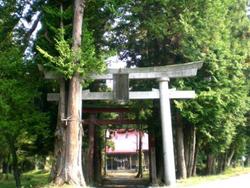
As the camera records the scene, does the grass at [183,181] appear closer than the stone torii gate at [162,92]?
Yes

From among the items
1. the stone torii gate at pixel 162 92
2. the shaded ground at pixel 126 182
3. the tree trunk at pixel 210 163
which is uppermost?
the stone torii gate at pixel 162 92

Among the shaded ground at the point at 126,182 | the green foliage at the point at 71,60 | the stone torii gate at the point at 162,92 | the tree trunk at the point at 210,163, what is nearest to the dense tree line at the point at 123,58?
the green foliage at the point at 71,60

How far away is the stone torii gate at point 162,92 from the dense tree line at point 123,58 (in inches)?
52.1

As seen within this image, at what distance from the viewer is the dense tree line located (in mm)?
17062

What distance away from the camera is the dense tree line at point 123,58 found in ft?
56.0

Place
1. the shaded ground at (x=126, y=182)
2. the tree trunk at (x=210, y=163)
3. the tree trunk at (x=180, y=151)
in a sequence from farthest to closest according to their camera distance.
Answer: the tree trunk at (x=210, y=163), the shaded ground at (x=126, y=182), the tree trunk at (x=180, y=151)

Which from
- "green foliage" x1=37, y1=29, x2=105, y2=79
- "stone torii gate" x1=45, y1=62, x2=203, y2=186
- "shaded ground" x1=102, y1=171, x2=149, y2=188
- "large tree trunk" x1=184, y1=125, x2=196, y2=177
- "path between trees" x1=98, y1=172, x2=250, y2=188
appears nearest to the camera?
"path between trees" x1=98, y1=172, x2=250, y2=188

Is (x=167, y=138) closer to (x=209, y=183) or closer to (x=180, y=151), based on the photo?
(x=209, y=183)

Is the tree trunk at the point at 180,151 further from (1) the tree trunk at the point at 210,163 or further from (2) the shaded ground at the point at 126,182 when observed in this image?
(1) the tree trunk at the point at 210,163

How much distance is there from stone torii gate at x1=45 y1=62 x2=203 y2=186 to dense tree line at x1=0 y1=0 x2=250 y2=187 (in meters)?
1.32

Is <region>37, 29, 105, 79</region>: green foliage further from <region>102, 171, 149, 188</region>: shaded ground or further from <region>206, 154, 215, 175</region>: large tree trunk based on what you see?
<region>206, 154, 215, 175</region>: large tree trunk

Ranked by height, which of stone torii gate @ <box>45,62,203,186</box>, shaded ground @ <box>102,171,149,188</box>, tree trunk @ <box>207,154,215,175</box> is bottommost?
shaded ground @ <box>102,171,149,188</box>

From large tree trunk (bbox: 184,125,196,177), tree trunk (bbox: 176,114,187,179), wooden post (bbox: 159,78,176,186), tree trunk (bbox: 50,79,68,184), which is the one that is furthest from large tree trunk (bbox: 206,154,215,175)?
tree trunk (bbox: 50,79,68,184)

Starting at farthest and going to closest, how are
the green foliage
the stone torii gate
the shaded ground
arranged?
the shaded ground < the stone torii gate < the green foliage
